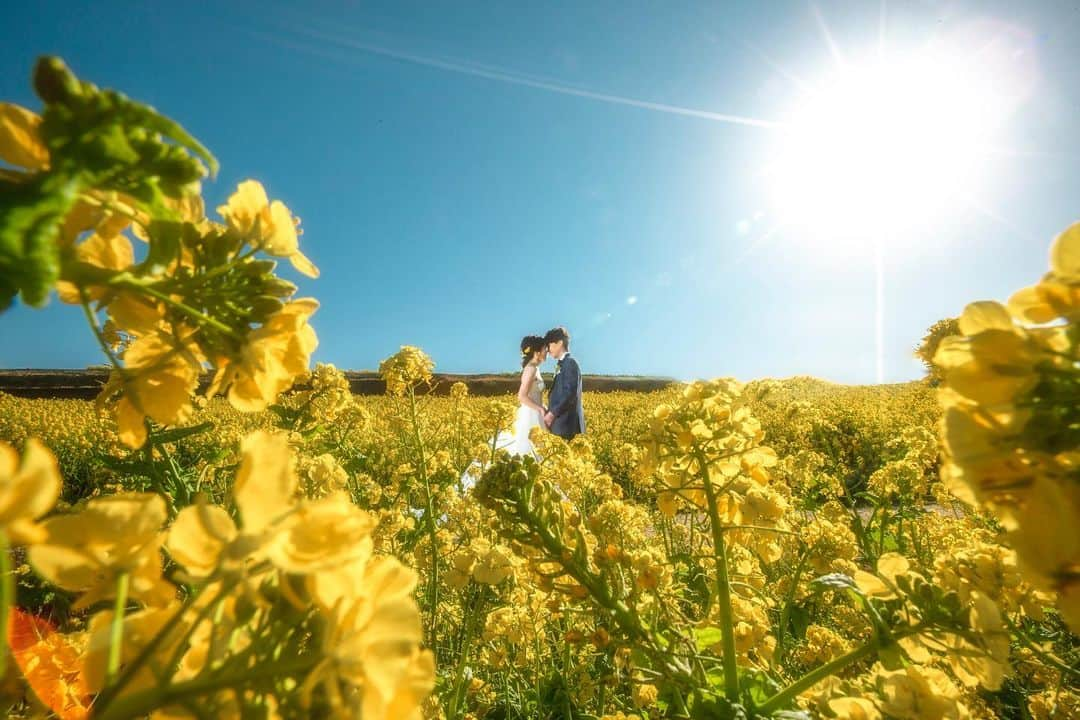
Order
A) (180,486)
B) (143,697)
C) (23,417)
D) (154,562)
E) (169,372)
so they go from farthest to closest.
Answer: (23,417), (180,486), (169,372), (154,562), (143,697)

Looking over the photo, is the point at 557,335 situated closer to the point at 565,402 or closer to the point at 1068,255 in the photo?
the point at 565,402

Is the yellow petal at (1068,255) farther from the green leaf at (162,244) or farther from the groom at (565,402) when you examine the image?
the groom at (565,402)

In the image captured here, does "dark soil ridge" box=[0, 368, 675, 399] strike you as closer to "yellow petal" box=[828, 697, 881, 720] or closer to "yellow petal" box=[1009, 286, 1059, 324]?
"yellow petal" box=[828, 697, 881, 720]

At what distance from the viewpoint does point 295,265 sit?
28.9 inches

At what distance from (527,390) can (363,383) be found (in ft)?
55.2

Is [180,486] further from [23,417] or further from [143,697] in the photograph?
[23,417]

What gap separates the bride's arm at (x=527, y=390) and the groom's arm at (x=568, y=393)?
0.97 ft

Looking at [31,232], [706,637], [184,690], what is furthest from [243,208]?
[706,637]

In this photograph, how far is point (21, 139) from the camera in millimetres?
457

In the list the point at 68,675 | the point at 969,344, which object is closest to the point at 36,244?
the point at 969,344

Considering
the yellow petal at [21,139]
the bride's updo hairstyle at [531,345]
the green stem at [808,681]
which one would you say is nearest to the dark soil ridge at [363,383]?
the bride's updo hairstyle at [531,345]

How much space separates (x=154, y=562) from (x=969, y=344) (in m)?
0.85

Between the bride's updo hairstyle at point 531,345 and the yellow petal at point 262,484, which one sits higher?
the bride's updo hairstyle at point 531,345

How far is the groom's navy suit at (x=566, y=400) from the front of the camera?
8.80m
